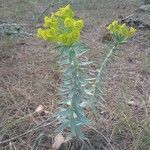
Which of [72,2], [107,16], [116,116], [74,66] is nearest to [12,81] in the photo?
[116,116]

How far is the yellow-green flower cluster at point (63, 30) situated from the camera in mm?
2018

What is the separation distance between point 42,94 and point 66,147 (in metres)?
0.73

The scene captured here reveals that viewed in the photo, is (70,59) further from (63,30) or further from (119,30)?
(119,30)

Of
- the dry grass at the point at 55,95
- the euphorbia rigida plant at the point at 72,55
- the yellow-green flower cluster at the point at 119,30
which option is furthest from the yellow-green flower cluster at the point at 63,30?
the dry grass at the point at 55,95

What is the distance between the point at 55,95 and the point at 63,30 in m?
1.12

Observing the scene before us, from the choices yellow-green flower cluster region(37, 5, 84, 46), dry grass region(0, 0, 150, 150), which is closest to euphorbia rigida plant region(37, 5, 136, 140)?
yellow-green flower cluster region(37, 5, 84, 46)

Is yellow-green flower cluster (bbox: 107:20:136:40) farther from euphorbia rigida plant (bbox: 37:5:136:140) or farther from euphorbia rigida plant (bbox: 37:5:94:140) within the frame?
euphorbia rigida plant (bbox: 37:5:94:140)

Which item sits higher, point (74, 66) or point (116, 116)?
point (74, 66)

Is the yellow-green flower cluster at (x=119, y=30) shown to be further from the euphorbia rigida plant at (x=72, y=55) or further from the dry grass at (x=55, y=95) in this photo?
the dry grass at (x=55, y=95)

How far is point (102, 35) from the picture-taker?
4695 mm

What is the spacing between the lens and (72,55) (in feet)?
7.04

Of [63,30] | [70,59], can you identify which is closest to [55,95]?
[70,59]

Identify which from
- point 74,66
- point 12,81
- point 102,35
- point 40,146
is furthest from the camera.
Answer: point 102,35

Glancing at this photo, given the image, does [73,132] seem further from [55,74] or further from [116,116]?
[55,74]
